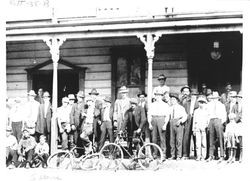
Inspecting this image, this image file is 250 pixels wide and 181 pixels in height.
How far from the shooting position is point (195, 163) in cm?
1217

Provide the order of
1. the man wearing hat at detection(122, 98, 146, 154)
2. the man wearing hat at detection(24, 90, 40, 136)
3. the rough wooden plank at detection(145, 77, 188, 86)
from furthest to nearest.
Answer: the rough wooden plank at detection(145, 77, 188, 86) → the man wearing hat at detection(24, 90, 40, 136) → the man wearing hat at detection(122, 98, 146, 154)

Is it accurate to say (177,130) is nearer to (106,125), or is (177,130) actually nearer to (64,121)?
(106,125)

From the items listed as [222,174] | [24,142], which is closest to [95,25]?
[24,142]

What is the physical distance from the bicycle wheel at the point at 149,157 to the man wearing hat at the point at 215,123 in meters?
1.26

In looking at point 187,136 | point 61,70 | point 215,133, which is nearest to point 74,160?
point 187,136

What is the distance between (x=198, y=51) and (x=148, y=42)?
2770mm

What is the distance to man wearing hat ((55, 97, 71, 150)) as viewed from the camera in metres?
13.6

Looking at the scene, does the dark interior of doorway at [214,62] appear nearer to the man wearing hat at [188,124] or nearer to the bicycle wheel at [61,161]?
the man wearing hat at [188,124]

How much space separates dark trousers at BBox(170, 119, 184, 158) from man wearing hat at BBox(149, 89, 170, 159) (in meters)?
0.18

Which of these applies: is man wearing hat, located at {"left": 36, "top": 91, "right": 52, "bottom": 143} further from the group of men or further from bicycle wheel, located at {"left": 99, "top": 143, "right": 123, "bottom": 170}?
bicycle wheel, located at {"left": 99, "top": 143, "right": 123, "bottom": 170}

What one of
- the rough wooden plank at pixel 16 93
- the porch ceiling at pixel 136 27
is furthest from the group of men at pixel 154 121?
the rough wooden plank at pixel 16 93

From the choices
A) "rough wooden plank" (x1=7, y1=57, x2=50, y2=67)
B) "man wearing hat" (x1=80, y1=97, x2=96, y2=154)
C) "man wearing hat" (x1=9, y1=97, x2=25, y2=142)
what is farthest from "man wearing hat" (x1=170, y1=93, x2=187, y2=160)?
"rough wooden plank" (x1=7, y1=57, x2=50, y2=67)

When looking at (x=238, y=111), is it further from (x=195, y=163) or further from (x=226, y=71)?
(x=226, y=71)

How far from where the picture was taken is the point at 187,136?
42.3ft
